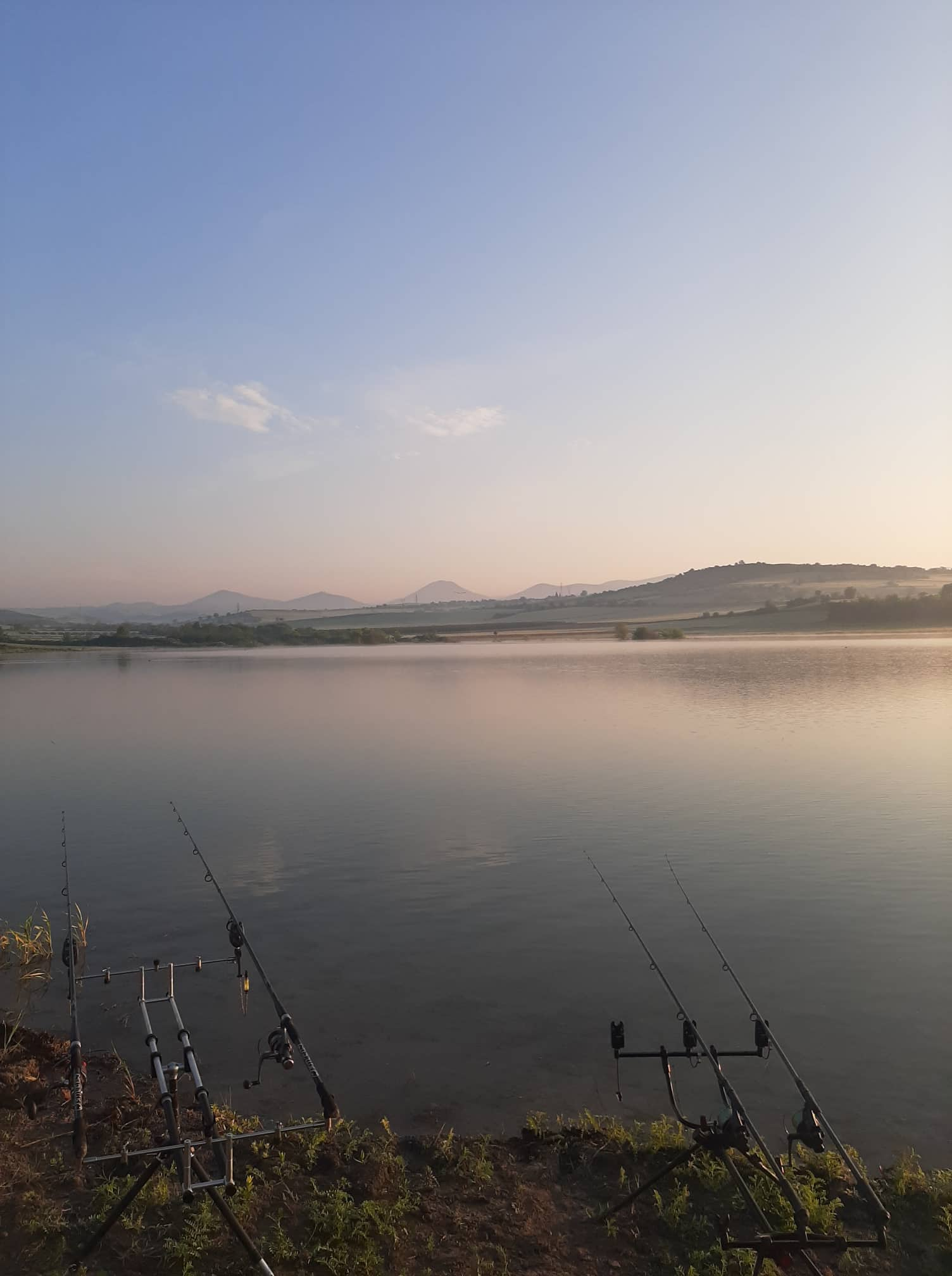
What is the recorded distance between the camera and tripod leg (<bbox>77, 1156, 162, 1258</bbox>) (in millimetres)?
4156

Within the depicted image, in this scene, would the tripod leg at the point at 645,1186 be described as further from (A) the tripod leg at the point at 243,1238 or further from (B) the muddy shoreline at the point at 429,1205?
(A) the tripod leg at the point at 243,1238

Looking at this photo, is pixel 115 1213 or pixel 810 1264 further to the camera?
pixel 115 1213

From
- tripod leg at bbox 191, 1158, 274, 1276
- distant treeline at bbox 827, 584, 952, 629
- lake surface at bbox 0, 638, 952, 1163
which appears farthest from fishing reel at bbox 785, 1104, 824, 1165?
distant treeline at bbox 827, 584, 952, 629

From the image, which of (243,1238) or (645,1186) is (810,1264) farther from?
(243,1238)

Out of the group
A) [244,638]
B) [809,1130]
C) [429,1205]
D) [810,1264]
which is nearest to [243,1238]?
[429,1205]

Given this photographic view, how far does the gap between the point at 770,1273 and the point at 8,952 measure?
7645mm

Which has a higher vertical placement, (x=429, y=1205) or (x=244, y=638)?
(x=244, y=638)

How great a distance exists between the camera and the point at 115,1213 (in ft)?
13.7

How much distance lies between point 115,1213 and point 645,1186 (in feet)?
8.63

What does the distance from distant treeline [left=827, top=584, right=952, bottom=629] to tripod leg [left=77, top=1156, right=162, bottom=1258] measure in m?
98.0

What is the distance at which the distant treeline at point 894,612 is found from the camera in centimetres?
9188

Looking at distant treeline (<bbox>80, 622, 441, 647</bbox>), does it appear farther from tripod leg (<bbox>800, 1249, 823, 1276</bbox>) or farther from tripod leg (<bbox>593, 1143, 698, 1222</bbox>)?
tripod leg (<bbox>800, 1249, 823, 1276</bbox>)

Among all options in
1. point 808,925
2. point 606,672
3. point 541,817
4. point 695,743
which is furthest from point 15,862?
point 606,672

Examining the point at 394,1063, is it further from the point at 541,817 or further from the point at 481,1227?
the point at 541,817
